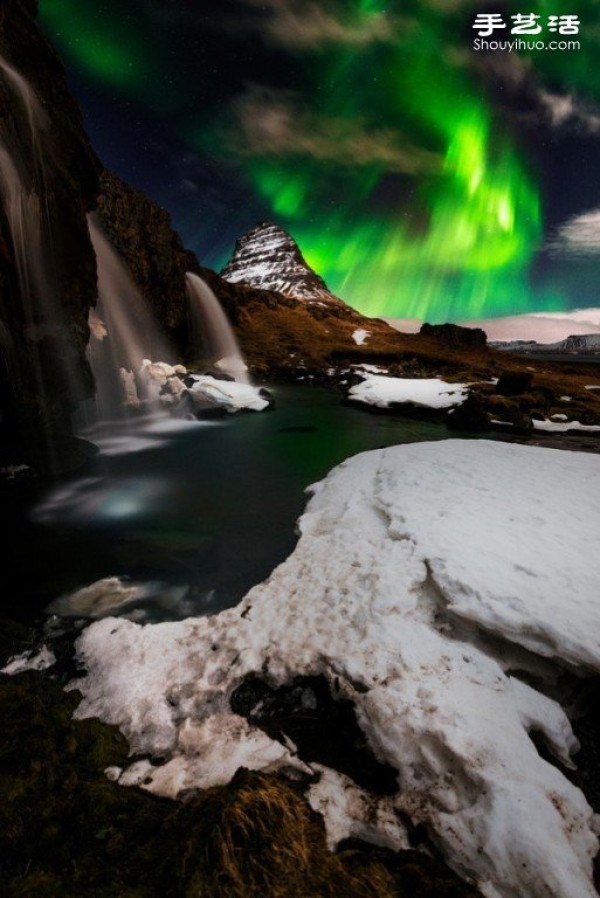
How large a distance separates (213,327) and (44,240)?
46403 mm

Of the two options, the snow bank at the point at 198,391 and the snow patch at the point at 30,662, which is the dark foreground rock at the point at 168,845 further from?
the snow bank at the point at 198,391

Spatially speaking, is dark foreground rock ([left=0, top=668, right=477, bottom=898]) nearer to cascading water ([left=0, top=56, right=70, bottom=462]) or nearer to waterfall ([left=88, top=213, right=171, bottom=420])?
cascading water ([left=0, top=56, right=70, bottom=462])

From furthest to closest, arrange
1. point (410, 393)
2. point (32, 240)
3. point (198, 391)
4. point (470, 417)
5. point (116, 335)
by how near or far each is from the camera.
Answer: point (410, 393) → point (116, 335) → point (198, 391) → point (470, 417) → point (32, 240)

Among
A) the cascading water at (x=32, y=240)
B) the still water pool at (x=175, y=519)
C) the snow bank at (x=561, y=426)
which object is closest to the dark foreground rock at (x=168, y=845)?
the still water pool at (x=175, y=519)

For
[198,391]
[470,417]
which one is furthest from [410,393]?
[198,391]

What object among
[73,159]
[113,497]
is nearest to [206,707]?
[113,497]

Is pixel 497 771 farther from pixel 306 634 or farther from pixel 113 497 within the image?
pixel 113 497

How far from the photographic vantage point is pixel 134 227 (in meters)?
41.3

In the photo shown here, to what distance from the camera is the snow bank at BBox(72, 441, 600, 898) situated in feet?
11.9

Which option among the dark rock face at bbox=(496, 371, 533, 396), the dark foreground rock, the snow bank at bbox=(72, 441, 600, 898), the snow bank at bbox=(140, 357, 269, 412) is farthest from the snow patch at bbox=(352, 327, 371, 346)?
the dark foreground rock

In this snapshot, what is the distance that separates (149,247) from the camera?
141 ft

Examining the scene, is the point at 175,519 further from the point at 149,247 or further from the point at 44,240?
the point at 149,247

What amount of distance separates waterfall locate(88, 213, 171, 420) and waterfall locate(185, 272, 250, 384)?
15.5m

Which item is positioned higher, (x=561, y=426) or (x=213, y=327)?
(x=213, y=327)
